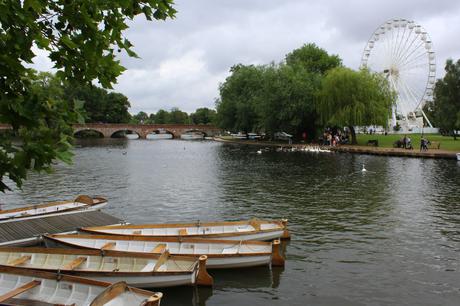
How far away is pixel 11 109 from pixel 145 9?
2617 mm

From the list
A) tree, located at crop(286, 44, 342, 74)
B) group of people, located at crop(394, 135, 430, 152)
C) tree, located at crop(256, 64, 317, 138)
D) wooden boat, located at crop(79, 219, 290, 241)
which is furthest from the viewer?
tree, located at crop(286, 44, 342, 74)

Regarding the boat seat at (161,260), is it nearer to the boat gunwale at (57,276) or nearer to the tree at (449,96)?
the boat gunwale at (57,276)

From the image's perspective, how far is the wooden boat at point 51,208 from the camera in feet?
60.3

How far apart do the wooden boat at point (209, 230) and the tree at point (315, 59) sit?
228 feet

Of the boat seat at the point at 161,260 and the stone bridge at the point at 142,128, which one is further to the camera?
the stone bridge at the point at 142,128

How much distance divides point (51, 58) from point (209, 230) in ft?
36.7

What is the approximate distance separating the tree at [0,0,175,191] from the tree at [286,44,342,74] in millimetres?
78963

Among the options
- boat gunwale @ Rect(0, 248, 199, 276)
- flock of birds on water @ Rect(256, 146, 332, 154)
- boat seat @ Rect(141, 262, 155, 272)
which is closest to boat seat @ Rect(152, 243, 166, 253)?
boat gunwale @ Rect(0, 248, 199, 276)

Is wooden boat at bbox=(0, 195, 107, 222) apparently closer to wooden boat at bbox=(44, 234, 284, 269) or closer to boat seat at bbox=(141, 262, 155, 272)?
wooden boat at bbox=(44, 234, 284, 269)

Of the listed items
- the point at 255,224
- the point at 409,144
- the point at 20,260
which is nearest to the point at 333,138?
the point at 409,144

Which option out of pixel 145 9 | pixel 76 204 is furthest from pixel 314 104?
pixel 145 9

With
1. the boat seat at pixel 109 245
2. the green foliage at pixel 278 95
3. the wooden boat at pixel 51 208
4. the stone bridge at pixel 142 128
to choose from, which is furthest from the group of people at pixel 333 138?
the stone bridge at pixel 142 128

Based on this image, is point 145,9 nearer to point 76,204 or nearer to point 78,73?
point 78,73

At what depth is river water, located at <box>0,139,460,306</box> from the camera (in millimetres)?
12648
